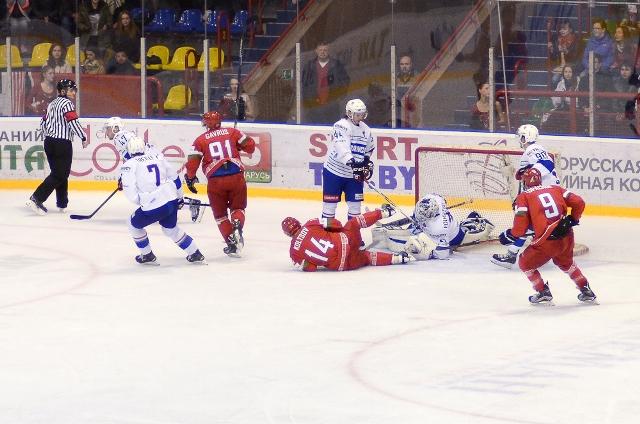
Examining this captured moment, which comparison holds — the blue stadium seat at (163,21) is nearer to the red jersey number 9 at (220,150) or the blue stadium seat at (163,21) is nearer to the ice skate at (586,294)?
the red jersey number 9 at (220,150)

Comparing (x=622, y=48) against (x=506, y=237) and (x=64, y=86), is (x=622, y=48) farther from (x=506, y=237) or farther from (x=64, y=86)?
(x=64, y=86)

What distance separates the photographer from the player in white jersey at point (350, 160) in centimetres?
1113

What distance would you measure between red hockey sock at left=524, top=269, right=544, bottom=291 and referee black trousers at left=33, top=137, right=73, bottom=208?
5477 millimetres

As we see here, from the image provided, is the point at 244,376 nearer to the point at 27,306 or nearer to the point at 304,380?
the point at 304,380

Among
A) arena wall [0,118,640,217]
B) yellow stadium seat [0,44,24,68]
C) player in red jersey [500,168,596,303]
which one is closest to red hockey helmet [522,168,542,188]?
player in red jersey [500,168,596,303]

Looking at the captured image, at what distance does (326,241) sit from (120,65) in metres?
5.65

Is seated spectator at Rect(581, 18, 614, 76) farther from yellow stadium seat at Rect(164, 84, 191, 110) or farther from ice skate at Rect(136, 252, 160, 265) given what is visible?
ice skate at Rect(136, 252, 160, 265)

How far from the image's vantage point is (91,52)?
15.3 metres

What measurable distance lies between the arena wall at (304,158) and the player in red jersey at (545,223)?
390 centimetres

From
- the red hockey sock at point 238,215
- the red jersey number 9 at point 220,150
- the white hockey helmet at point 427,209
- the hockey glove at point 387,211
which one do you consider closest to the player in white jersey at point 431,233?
the white hockey helmet at point 427,209

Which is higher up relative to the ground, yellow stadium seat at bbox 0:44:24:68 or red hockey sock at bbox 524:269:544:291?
yellow stadium seat at bbox 0:44:24:68

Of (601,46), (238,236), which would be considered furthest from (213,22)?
(238,236)

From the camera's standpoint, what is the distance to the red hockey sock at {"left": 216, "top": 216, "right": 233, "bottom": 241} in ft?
36.3

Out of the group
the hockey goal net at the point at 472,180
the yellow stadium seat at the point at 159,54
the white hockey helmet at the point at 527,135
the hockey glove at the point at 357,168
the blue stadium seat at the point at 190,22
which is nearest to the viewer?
the white hockey helmet at the point at 527,135
